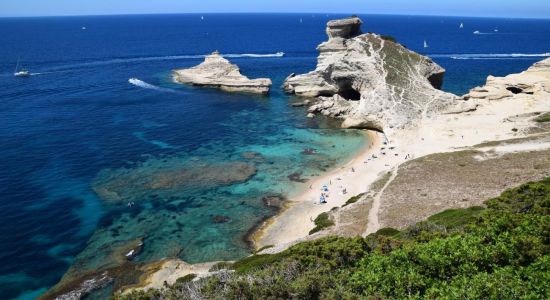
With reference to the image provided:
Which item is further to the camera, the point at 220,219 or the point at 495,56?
the point at 495,56

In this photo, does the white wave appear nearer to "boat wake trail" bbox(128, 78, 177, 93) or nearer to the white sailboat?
the white sailboat

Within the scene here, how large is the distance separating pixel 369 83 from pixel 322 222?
44648mm

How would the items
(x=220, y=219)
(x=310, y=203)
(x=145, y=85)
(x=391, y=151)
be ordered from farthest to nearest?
(x=145, y=85) < (x=391, y=151) < (x=310, y=203) < (x=220, y=219)

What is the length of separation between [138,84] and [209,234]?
74.4m

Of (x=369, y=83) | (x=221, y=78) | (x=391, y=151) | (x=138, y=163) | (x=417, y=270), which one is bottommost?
(x=391, y=151)

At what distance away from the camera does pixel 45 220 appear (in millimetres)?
42500

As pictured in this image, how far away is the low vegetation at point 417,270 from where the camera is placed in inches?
741

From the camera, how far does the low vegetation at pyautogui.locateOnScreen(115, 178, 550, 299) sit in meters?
18.8

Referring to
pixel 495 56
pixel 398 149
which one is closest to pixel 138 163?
pixel 398 149

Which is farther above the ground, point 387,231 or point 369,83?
point 369,83

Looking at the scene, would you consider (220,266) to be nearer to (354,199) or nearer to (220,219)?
(220,219)

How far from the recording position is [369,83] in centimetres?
7762

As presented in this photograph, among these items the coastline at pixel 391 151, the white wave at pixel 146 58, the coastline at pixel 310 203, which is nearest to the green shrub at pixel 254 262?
the coastline at pixel 391 151

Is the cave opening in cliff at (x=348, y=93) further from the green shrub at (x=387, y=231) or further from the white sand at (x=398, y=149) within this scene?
the green shrub at (x=387, y=231)
